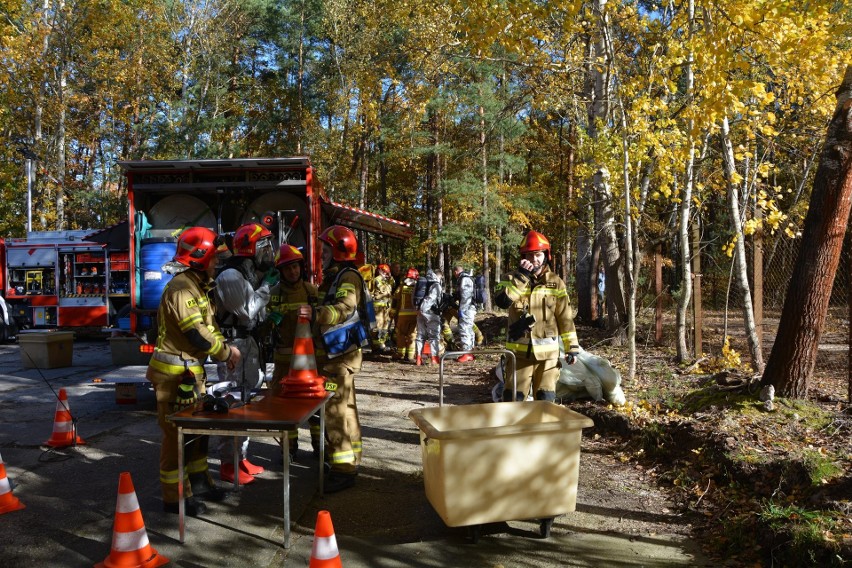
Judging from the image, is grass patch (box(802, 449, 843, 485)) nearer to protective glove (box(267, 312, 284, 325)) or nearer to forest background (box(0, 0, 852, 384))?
protective glove (box(267, 312, 284, 325))

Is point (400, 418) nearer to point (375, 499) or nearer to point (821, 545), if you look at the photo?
point (375, 499)

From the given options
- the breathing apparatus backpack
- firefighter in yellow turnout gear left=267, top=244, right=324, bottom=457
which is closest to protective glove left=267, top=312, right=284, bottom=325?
firefighter in yellow turnout gear left=267, top=244, right=324, bottom=457

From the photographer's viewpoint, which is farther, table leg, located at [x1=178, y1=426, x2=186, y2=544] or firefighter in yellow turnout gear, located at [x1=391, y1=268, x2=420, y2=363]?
firefighter in yellow turnout gear, located at [x1=391, y1=268, x2=420, y2=363]

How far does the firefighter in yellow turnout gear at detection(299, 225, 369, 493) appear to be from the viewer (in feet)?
17.3

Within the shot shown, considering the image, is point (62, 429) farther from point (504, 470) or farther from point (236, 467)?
point (504, 470)

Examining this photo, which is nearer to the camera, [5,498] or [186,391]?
[186,391]

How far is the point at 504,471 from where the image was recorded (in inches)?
157

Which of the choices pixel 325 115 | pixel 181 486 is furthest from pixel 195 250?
pixel 325 115

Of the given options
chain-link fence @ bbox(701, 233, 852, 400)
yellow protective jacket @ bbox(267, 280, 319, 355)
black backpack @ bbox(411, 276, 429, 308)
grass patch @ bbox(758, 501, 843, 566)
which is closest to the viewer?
grass patch @ bbox(758, 501, 843, 566)

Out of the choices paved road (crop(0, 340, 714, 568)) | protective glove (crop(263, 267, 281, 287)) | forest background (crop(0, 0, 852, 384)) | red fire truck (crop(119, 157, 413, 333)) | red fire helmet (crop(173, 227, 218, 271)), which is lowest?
paved road (crop(0, 340, 714, 568))

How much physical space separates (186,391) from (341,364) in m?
1.24

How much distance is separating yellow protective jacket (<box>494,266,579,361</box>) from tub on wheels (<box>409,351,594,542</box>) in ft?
5.40

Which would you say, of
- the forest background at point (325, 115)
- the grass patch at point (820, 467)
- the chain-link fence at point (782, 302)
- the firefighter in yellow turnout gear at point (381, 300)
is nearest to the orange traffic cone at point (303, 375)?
the grass patch at point (820, 467)

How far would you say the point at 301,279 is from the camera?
19.4 feet
